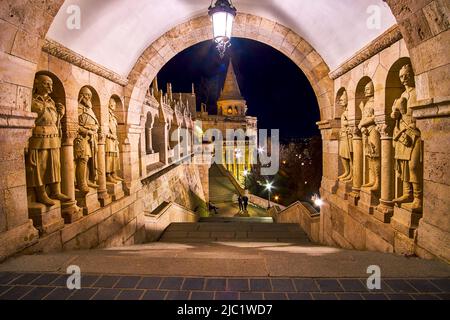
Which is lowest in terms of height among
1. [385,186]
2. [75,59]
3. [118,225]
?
[118,225]

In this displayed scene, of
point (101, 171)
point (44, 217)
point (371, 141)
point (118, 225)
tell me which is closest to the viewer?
point (44, 217)

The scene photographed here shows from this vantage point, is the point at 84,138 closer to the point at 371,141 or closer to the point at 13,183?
the point at 13,183

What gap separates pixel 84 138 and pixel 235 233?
4.38 m

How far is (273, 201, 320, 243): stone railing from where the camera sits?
24.1 feet

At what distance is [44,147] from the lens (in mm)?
4027

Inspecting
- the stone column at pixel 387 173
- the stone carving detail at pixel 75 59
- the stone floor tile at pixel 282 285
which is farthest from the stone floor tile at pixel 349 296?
the stone carving detail at pixel 75 59

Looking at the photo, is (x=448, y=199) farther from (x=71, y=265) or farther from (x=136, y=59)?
(x=136, y=59)

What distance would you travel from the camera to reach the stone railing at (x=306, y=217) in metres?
7.34

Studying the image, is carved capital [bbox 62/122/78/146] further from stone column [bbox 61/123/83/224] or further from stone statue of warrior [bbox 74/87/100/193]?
stone statue of warrior [bbox 74/87/100/193]

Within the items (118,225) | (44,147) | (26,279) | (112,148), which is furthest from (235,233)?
(26,279)

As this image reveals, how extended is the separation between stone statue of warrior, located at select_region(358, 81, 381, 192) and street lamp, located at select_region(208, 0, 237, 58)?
95.1 inches

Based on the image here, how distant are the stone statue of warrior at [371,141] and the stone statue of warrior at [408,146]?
0.63 metres

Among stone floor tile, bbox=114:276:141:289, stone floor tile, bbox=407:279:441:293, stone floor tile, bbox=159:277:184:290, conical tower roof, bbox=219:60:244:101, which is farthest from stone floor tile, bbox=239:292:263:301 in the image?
conical tower roof, bbox=219:60:244:101

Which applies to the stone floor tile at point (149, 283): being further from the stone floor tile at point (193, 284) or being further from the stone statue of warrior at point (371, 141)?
the stone statue of warrior at point (371, 141)
